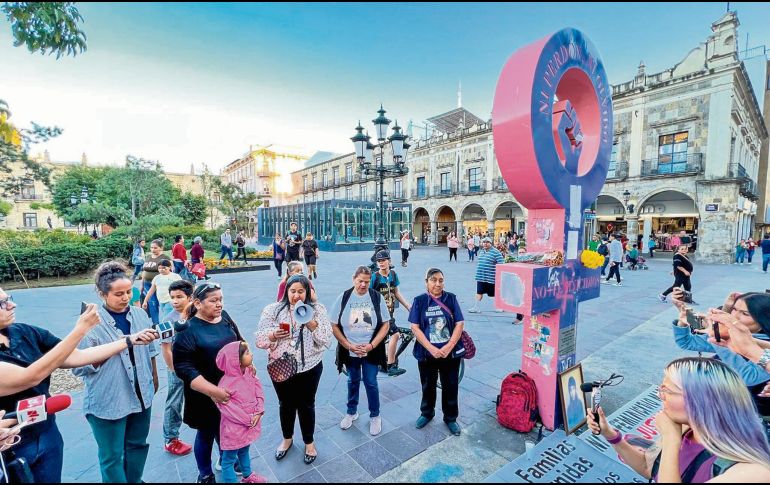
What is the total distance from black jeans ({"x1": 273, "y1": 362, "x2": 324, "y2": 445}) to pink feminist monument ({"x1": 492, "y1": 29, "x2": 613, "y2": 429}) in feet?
5.74

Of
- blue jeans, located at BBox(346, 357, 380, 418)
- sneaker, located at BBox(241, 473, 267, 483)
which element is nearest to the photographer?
blue jeans, located at BBox(346, 357, 380, 418)

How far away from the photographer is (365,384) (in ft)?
9.89

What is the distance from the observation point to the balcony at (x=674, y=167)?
1636 centimetres

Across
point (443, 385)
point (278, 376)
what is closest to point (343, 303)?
point (278, 376)

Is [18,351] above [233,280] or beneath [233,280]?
above

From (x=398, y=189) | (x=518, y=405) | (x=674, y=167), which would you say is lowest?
(x=518, y=405)

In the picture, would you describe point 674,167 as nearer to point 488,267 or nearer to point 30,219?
point 488,267

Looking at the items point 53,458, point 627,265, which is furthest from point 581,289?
point 627,265

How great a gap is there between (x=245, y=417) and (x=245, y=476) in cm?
50

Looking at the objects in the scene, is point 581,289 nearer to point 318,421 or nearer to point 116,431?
point 318,421

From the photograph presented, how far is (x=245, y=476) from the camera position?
2277 mm

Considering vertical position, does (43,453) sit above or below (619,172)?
below

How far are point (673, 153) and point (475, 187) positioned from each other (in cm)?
1207

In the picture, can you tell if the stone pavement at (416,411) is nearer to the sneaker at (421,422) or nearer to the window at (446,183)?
the sneaker at (421,422)
